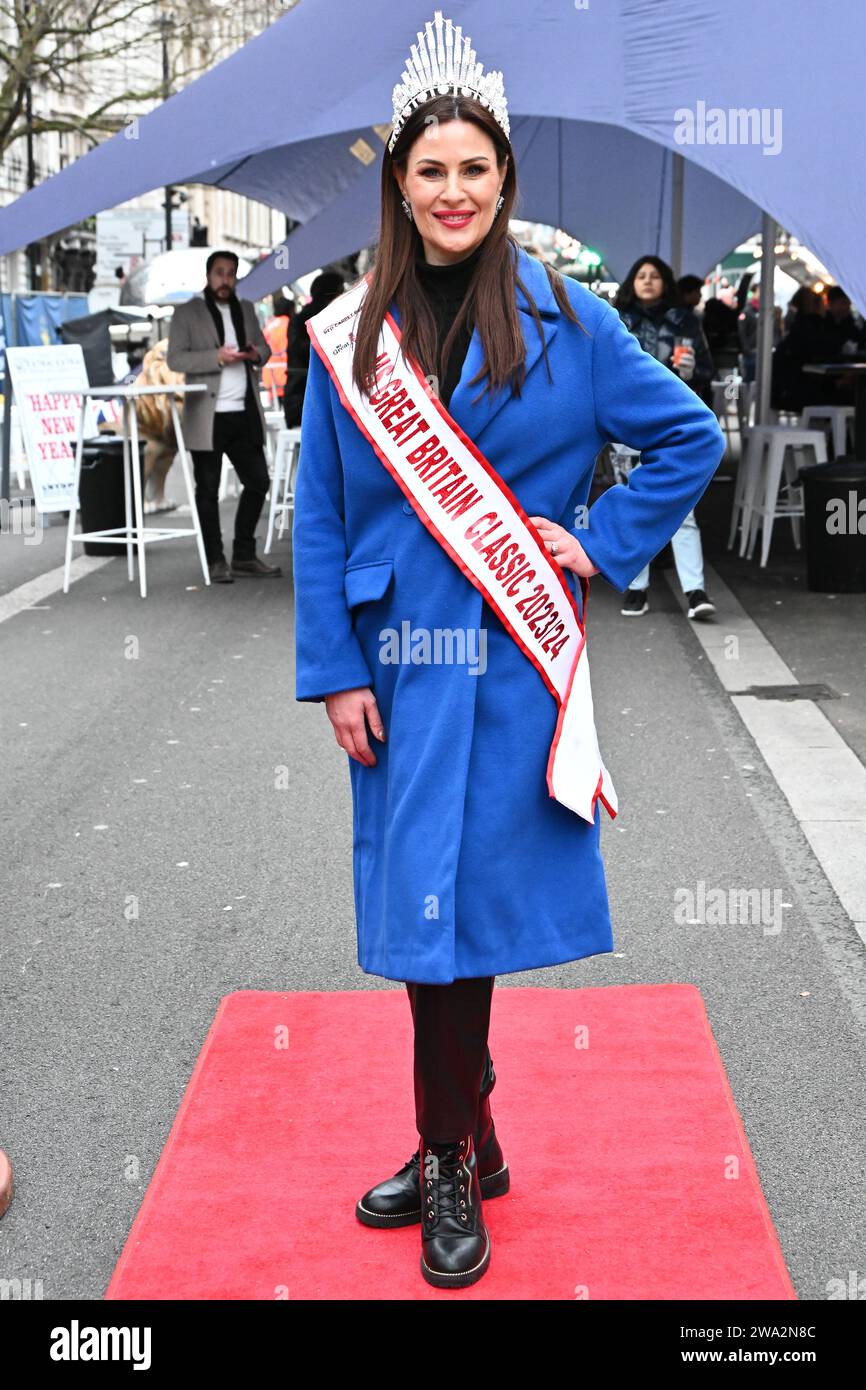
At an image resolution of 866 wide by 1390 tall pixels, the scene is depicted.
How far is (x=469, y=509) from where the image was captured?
9.68 ft

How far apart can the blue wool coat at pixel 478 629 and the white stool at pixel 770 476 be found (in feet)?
29.9

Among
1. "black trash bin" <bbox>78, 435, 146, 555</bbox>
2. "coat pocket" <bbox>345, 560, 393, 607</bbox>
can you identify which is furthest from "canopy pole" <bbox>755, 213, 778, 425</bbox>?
"coat pocket" <bbox>345, 560, 393, 607</bbox>

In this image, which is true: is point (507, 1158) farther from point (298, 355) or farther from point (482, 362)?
point (298, 355)

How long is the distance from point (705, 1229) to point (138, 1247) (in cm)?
106

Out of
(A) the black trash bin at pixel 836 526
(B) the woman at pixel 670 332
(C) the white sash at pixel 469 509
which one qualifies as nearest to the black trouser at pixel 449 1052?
(C) the white sash at pixel 469 509

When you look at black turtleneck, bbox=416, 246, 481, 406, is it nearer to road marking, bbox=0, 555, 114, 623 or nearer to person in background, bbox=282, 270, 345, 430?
road marking, bbox=0, 555, 114, 623

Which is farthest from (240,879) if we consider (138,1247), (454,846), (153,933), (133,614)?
(133,614)

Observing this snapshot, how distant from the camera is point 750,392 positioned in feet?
62.9

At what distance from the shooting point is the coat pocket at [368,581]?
2982mm

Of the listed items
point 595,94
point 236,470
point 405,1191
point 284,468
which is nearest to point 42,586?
point 236,470

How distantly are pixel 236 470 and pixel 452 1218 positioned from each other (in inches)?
365

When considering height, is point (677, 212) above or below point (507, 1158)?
above

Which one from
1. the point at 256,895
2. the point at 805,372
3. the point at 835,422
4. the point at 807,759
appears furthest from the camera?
the point at 805,372
